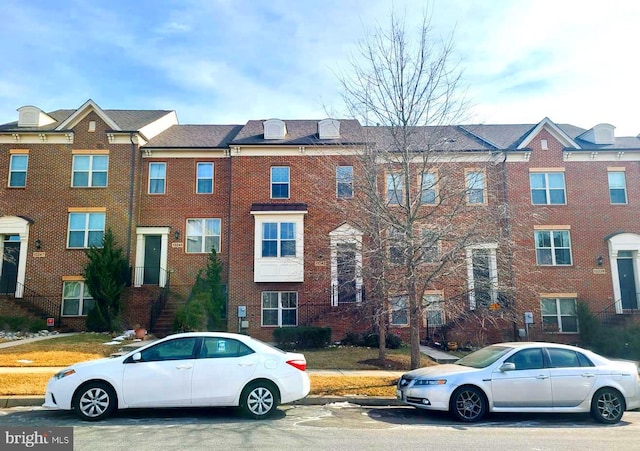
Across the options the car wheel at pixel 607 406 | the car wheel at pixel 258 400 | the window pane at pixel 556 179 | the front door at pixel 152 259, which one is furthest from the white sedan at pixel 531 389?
the front door at pixel 152 259

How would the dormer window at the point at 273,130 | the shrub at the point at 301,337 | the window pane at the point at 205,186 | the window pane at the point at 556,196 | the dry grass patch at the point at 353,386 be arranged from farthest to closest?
1. the window pane at the point at 205,186
2. the dormer window at the point at 273,130
3. the window pane at the point at 556,196
4. the shrub at the point at 301,337
5. the dry grass patch at the point at 353,386

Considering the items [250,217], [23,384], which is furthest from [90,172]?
[23,384]

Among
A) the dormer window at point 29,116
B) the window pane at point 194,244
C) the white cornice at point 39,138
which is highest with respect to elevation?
the dormer window at point 29,116

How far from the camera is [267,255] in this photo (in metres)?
20.2

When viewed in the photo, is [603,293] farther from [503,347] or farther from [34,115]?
[34,115]

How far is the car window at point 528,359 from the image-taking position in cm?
A: 845

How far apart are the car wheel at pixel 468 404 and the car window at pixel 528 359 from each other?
0.94 m

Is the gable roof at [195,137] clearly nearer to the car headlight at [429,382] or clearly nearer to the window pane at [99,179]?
the window pane at [99,179]

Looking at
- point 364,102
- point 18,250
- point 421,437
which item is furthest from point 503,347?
point 18,250

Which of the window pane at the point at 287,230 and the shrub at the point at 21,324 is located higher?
the window pane at the point at 287,230

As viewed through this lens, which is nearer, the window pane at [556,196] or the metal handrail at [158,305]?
the metal handrail at [158,305]

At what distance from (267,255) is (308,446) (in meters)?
14.1

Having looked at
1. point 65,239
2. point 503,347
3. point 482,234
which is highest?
point 65,239

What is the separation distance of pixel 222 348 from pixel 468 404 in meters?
4.58
